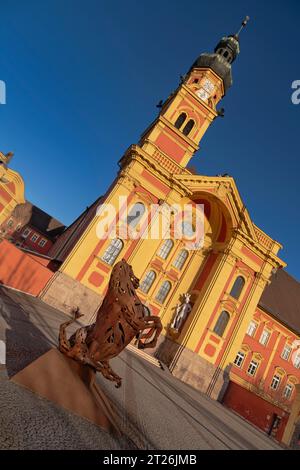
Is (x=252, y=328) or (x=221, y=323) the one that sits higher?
(x=252, y=328)

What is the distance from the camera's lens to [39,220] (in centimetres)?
5159

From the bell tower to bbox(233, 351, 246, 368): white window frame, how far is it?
16.3 metres

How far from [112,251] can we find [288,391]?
2173cm

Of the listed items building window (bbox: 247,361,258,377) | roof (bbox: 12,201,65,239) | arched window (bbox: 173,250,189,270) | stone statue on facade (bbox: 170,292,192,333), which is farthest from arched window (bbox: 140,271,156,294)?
roof (bbox: 12,201,65,239)

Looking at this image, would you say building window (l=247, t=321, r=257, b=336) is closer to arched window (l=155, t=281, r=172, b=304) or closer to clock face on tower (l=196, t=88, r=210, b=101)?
→ arched window (l=155, t=281, r=172, b=304)

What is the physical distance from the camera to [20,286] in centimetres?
1533

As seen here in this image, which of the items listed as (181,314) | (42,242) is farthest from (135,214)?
(42,242)

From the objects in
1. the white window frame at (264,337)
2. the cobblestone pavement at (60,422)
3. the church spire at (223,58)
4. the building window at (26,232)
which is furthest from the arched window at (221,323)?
the building window at (26,232)

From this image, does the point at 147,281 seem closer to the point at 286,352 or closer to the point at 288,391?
the point at 286,352

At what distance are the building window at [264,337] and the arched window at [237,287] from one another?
735cm

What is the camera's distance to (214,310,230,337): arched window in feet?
63.6

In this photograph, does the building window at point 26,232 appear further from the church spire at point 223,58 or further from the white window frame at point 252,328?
the white window frame at point 252,328

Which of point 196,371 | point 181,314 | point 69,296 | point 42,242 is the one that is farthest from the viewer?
point 42,242

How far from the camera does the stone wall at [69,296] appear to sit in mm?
15852
